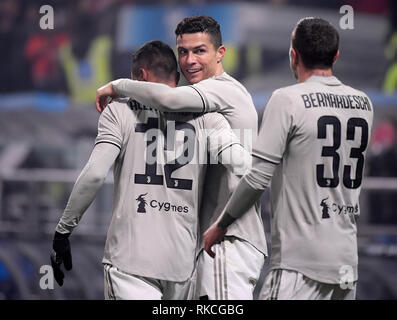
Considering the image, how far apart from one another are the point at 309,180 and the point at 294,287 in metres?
0.38

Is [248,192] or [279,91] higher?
[279,91]

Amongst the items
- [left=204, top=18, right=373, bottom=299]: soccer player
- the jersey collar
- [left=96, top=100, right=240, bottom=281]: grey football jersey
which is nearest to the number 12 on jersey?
[left=96, top=100, right=240, bottom=281]: grey football jersey

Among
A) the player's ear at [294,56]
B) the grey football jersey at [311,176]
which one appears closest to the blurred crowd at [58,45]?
the player's ear at [294,56]

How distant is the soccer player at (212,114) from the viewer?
291 cm

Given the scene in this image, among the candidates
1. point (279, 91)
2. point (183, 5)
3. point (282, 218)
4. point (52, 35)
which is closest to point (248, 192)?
point (282, 218)

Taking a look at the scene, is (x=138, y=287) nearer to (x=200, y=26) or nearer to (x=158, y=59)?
(x=158, y=59)

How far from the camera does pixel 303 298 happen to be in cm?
269

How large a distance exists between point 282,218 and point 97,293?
11.9 feet

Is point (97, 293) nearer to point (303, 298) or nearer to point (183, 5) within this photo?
point (303, 298)

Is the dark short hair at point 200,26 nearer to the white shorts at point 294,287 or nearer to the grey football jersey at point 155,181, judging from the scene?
the grey football jersey at point 155,181

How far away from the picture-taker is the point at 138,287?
290 centimetres

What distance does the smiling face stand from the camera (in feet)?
10.3

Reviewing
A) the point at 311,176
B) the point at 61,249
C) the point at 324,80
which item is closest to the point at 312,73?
the point at 324,80

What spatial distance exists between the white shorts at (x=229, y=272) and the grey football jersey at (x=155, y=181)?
0.30ft
